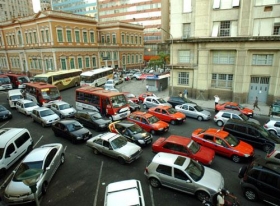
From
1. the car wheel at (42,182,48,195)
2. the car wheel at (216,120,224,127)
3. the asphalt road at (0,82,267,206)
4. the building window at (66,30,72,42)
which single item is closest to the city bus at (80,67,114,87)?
the building window at (66,30,72,42)

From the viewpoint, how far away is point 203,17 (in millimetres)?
26078

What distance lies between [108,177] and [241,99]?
21523 mm

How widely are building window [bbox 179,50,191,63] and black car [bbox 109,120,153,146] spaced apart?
1739 cm

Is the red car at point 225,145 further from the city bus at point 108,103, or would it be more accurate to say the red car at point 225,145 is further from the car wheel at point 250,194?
the city bus at point 108,103

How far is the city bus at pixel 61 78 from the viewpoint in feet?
108

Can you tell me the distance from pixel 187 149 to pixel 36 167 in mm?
8146

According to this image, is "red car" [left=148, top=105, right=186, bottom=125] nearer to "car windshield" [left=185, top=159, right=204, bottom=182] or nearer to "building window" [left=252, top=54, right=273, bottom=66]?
"car windshield" [left=185, top=159, right=204, bottom=182]

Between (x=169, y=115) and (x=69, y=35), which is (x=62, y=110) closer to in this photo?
(x=169, y=115)

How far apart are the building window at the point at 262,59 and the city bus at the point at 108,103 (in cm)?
1681

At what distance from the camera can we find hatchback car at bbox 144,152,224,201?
884 cm

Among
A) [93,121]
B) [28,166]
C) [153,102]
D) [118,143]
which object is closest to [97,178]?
[118,143]

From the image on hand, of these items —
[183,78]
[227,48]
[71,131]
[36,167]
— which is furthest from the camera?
[183,78]

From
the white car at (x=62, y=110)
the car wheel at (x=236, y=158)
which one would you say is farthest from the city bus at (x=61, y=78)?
the car wheel at (x=236, y=158)

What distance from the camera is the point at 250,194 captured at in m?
9.00
